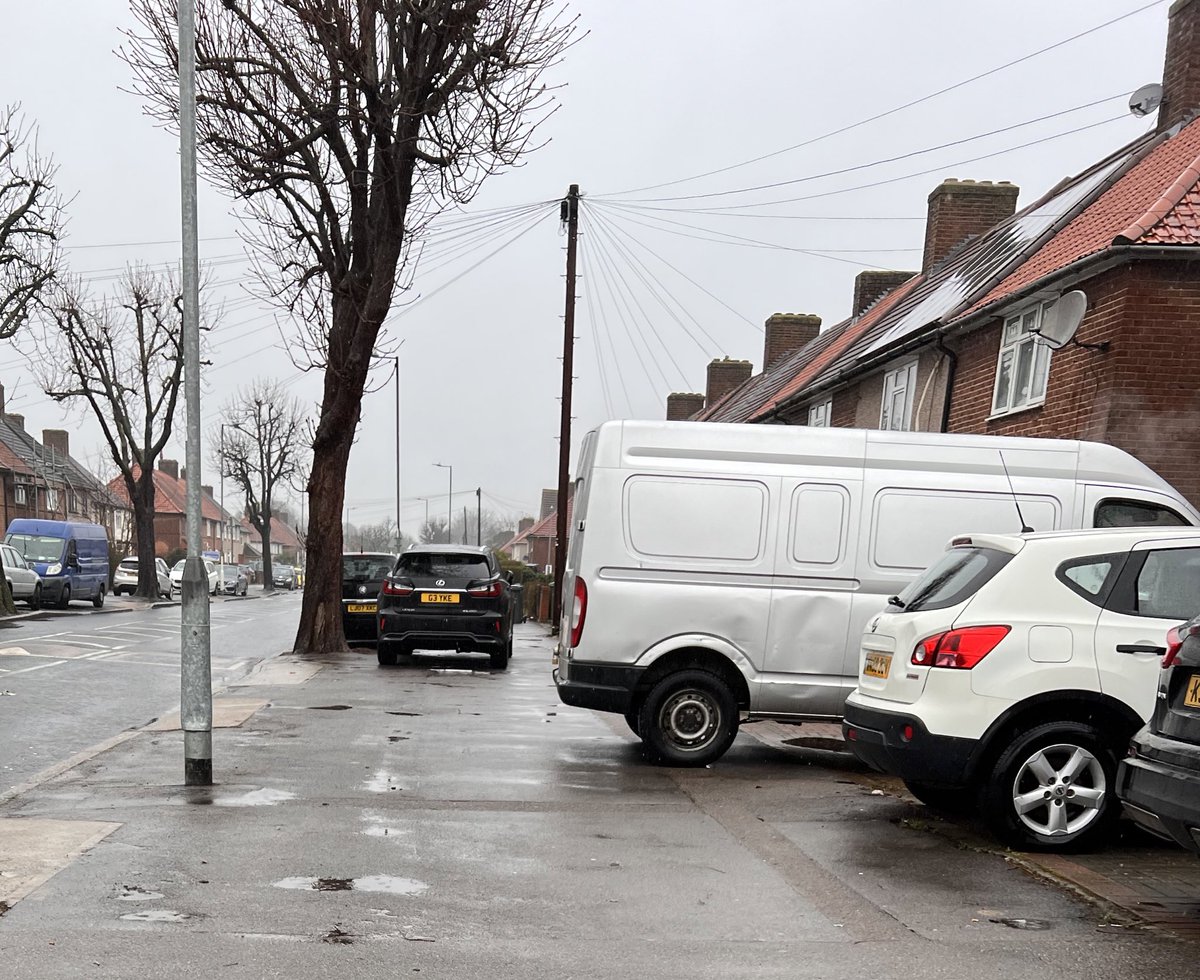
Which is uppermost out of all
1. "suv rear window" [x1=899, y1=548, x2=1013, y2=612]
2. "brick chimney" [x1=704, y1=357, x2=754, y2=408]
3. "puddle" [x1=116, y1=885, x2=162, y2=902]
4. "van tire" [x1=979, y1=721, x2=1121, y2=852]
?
"brick chimney" [x1=704, y1=357, x2=754, y2=408]

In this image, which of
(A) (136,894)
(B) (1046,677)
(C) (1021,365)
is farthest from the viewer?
(C) (1021,365)

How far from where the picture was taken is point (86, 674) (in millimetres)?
15320

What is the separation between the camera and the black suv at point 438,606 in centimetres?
1645

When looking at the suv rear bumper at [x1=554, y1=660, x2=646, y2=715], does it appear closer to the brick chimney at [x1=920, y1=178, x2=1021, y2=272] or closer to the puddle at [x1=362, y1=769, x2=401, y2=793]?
the puddle at [x1=362, y1=769, x2=401, y2=793]

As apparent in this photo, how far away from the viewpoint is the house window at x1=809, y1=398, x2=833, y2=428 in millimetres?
24656

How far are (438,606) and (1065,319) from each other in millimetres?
8784

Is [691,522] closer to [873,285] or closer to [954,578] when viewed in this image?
[954,578]

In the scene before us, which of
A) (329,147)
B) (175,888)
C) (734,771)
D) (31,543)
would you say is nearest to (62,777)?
(175,888)

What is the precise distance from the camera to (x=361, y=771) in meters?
8.54

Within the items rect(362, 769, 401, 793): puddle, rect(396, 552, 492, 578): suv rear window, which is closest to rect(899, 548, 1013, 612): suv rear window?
rect(362, 769, 401, 793): puddle

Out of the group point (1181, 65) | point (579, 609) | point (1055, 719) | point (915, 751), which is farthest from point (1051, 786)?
point (1181, 65)

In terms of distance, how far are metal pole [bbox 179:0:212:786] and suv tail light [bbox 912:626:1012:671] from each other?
4563 mm

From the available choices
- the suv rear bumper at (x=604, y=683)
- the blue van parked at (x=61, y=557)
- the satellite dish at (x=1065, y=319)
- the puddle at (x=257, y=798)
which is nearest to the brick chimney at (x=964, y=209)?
the satellite dish at (x=1065, y=319)

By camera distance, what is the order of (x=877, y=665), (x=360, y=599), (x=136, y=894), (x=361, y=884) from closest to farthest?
(x=136, y=894)
(x=361, y=884)
(x=877, y=665)
(x=360, y=599)
